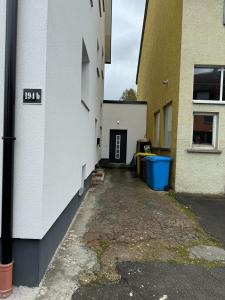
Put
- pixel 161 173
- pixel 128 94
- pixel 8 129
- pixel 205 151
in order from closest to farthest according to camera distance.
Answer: pixel 8 129 → pixel 205 151 → pixel 161 173 → pixel 128 94

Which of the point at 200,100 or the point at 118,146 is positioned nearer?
the point at 200,100

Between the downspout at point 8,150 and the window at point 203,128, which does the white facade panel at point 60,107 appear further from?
the window at point 203,128

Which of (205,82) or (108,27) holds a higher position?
(108,27)

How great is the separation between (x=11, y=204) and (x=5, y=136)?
27.3 inches

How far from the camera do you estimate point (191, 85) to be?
28.0 ft

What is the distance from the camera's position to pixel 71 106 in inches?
179

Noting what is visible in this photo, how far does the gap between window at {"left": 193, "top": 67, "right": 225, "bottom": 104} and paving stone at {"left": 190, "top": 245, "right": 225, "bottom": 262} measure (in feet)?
18.1

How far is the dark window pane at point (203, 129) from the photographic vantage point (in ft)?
28.8

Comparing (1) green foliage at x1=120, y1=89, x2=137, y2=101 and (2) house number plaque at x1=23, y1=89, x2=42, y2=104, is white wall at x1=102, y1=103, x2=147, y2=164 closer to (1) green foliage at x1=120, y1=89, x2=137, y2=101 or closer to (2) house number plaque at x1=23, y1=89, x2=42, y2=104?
(2) house number plaque at x1=23, y1=89, x2=42, y2=104

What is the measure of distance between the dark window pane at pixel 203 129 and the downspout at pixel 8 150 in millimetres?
6983

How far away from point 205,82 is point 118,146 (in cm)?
886

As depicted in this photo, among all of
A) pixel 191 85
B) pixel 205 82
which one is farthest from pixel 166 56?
pixel 191 85

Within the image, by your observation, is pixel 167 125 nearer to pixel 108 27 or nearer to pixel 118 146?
pixel 118 146

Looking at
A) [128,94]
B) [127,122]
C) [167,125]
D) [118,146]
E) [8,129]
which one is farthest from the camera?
[128,94]
